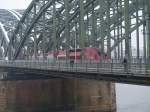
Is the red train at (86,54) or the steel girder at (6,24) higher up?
the steel girder at (6,24)

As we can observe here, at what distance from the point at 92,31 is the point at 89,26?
20727 millimetres

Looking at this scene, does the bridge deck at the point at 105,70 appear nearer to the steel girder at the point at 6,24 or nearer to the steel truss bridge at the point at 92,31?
the steel truss bridge at the point at 92,31

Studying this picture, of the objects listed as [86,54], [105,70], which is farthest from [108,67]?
[86,54]

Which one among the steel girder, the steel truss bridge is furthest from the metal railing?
the steel girder

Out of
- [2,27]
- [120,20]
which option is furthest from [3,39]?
[120,20]

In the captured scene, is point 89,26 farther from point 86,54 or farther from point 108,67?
point 108,67

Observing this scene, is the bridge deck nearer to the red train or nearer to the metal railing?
the metal railing

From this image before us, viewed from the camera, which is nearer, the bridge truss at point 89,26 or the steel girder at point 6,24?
the bridge truss at point 89,26

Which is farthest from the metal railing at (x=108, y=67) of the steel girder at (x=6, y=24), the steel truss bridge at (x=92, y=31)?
the steel girder at (x=6, y=24)

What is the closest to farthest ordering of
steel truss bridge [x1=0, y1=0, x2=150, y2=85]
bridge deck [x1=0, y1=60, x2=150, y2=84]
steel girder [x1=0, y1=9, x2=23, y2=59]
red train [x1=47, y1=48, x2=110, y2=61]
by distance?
bridge deck [x1=0, y1=60, x2=150, y2=84] → steel truss bridge [x1=0, y1=0, x2=150, y2=85] → red train [x1=47, y1=48, x2=110, y2=61] → steel girder [x1=0, y1=9, x2=23, y2=59]

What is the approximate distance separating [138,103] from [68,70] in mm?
34729

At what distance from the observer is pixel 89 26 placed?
276ft

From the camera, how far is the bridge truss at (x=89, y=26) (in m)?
47.9

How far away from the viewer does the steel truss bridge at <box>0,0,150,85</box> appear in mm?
42722
